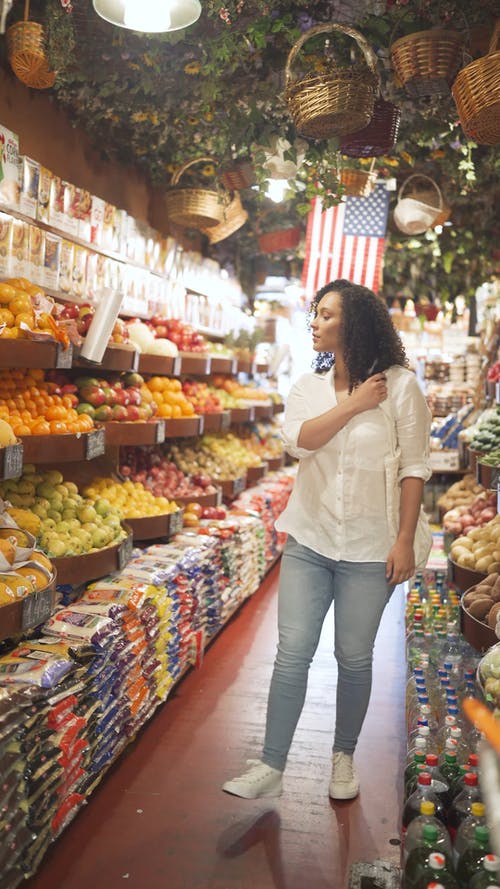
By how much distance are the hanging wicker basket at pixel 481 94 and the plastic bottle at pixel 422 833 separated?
225 cm

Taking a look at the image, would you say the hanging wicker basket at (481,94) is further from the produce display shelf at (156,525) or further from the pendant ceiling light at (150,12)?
the produce display shelf at (156,525)

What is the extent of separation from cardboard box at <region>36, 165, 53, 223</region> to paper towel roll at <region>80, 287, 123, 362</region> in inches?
28.3

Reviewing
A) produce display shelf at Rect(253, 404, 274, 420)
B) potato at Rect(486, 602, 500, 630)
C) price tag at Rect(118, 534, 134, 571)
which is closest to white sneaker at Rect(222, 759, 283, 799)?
potato at Rect(486, 602, 500, 630)

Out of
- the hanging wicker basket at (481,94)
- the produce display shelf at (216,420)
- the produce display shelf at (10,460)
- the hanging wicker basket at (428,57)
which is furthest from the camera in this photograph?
the produce display shelf at (216,420)

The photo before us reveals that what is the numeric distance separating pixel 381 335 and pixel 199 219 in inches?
127

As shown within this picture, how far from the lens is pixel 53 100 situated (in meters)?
4.80

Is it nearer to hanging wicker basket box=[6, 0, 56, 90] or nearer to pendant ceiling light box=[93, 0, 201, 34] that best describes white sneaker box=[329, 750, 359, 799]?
pendant ceiling light box=[93, 0, 201, 34]

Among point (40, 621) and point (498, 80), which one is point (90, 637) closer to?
point (40, 621)

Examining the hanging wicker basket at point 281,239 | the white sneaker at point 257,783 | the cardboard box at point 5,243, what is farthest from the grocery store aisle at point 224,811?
the hanging wicker basket at point 281,239

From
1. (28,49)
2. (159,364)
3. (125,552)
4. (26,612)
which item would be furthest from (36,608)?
(159,364)

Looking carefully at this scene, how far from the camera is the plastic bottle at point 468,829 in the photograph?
2.07 meters

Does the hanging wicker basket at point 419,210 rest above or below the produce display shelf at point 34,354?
above

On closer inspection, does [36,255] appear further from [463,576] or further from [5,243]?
[463,576]

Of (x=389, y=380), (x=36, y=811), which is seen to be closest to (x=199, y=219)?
(x=389, y=380)
